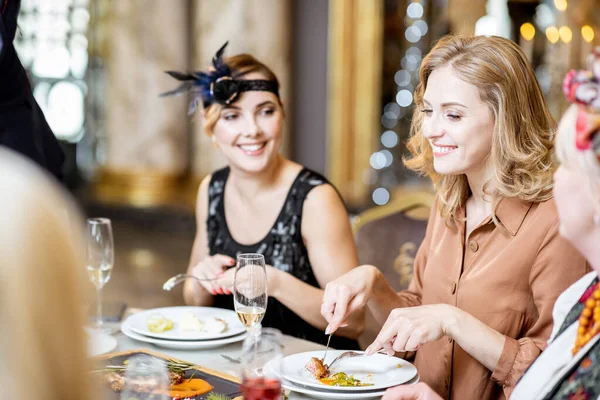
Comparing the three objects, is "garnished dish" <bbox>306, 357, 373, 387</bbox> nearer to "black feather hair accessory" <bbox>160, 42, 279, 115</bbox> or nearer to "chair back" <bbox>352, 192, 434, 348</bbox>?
"chair back" <bbox>352, 192, 434, 348</bbox>

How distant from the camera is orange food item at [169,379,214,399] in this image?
1806 mm

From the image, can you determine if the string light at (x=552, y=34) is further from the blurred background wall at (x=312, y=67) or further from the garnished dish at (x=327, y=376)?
the garnished dish at (x=327, y=376)

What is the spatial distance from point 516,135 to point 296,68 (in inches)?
197

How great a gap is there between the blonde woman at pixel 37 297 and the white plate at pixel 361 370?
1039mm

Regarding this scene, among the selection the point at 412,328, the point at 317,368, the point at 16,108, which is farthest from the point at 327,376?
the point at 16,108

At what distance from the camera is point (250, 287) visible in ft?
6.59

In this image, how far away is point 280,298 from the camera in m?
2.66

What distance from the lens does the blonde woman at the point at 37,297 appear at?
0.81 meters

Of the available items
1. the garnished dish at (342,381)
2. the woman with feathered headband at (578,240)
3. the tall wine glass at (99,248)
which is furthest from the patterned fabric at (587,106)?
the tall wine glass at (99,248)

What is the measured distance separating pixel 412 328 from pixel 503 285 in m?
0.37

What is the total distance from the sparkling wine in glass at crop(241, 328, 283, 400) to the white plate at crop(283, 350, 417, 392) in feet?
1.37

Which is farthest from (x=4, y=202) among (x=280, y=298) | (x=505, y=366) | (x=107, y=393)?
(x=280, y=298)

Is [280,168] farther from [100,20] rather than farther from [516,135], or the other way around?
[100,20]

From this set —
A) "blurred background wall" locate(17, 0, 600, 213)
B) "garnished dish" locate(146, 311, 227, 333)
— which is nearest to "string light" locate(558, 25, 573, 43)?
"blurred background wall" locate(17, 0, 600, 213)
